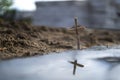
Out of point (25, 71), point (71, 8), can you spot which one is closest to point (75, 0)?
point (71, 8)

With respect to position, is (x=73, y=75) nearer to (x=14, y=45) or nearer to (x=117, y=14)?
(x=14, y=45)

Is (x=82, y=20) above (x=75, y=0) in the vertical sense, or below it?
below

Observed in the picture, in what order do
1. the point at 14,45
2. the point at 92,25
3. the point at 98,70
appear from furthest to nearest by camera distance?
1. the point at 92,25
2. the point at 14,45
3. the point at 98,70

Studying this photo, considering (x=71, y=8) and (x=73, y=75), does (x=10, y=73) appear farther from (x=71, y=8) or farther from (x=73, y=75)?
(x=71, y=8)

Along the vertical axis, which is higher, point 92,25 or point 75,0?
point 75,0

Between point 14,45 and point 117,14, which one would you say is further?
point 117,14

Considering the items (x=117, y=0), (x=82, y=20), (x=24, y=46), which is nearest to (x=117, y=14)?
(x=117, y=0)

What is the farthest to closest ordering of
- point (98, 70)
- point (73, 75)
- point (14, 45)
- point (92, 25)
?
point (92, 25) < point (14, 45) < point (98, 70) < point (73, 75)

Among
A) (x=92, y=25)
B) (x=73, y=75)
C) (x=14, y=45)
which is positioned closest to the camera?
(x=73, y=75)

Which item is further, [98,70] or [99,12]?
[99,12]
